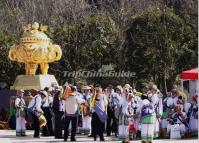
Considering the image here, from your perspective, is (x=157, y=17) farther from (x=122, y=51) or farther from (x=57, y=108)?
(x=57, y=108)

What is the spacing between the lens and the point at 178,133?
19.8 metres

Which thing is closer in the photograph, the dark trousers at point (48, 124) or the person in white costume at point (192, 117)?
the person in white costume at point (192, 117)

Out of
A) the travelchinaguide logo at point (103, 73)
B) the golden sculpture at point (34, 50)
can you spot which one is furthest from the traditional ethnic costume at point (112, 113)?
the travelchinaguide logo at point (103, 73)

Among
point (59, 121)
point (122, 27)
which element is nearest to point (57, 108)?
point (59, 121)

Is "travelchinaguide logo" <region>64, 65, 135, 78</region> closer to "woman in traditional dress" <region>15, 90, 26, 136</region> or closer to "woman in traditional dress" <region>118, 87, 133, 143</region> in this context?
"woman in traditional dress" <region>15, 90, 26, 136</region>

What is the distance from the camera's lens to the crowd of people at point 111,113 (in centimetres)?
1750

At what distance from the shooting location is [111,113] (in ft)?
67.9

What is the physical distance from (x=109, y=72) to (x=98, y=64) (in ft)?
2.54

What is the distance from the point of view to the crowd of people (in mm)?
17500

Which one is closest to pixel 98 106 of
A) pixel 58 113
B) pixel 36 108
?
pixel 58 113

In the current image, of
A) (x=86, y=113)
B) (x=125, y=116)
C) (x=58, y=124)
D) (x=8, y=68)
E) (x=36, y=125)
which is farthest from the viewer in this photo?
(x=8, y=68)

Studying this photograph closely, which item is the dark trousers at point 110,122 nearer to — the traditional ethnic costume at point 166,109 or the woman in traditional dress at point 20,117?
the traditional ethnic costume at point 166,109

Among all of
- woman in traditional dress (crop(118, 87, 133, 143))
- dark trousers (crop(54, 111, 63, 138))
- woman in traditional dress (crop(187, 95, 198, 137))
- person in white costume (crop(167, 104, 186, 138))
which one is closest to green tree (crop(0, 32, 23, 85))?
dark trousers (crop(54, 111, 63, 138))

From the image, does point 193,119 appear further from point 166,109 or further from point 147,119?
point 147,119
